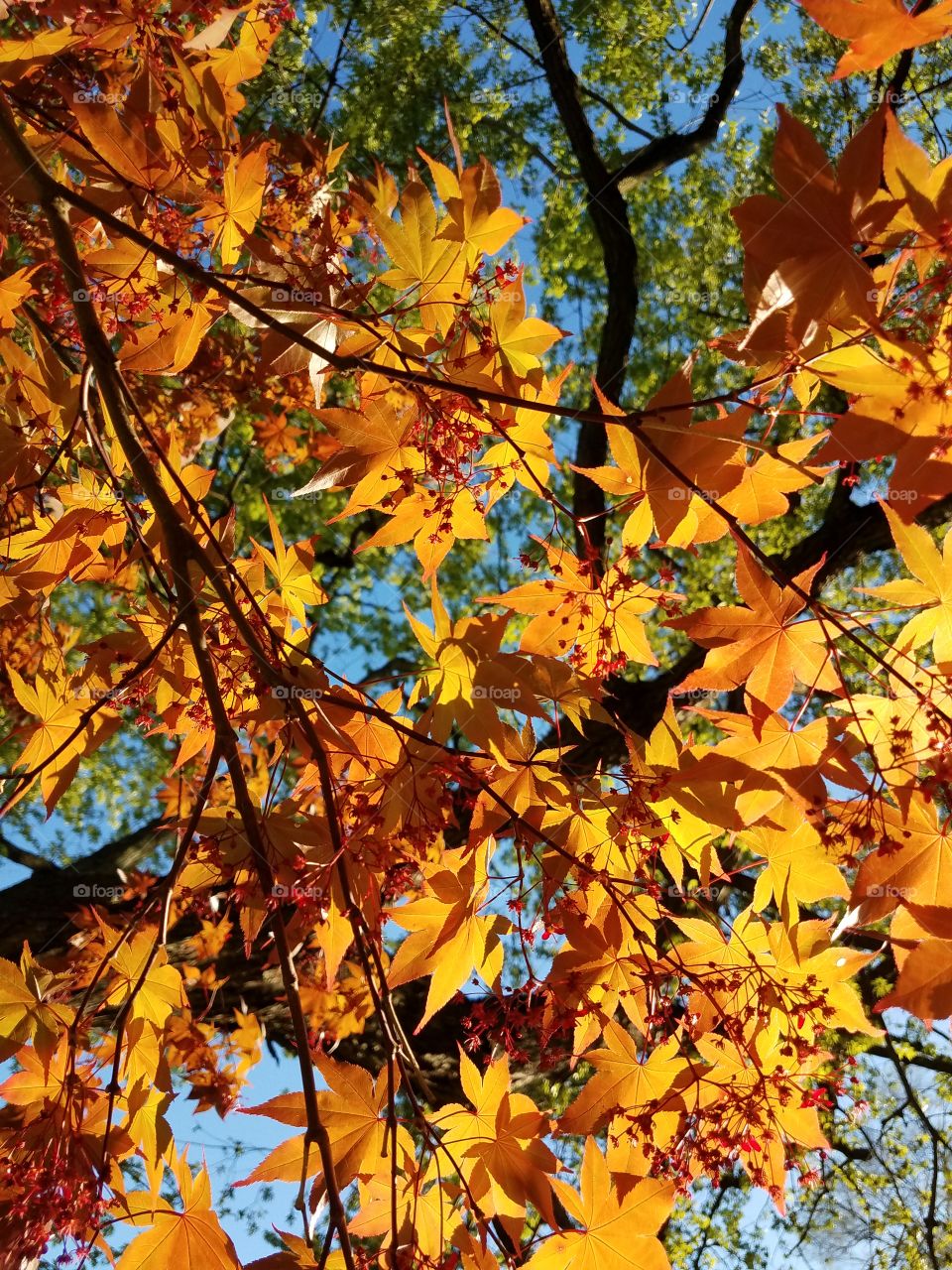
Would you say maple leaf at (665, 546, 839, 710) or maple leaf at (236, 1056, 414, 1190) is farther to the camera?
maple leaf at (236, 1056, 414, 1190)

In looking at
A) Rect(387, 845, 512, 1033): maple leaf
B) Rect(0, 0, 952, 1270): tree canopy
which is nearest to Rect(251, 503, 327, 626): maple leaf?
Rect(0, 0, 952, 1270): tree canopy

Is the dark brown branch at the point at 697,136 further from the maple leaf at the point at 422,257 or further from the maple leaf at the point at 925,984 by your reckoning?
the maple leaf at the point at 925,984

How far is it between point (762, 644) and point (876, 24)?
29.1 inches

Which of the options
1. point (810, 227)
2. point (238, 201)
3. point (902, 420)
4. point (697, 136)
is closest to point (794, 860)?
point (902, 420)

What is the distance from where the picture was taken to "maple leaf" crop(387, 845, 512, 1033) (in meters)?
1.38

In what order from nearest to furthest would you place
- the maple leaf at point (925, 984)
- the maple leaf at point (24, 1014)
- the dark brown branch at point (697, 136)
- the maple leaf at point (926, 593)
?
1. the maple leaf at point (925, 984)
2. the maple leaf at point (926, 593)
3. the maple leaf at point (24, 1014)
4. the dark brown branch at point (697, 136)

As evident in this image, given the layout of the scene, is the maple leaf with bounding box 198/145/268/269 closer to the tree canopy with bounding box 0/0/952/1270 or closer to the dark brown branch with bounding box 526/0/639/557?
the tree canopy with bounding box 0/0/952/1270

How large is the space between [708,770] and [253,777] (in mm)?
3398

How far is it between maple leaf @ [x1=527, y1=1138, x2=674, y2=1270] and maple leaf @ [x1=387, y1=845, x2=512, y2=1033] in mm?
312

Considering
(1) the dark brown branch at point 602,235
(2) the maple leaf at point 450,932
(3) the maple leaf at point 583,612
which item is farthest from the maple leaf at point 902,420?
(1) the dark brown branch at point 602,235

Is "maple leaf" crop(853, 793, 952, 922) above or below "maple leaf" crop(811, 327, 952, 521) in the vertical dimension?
below

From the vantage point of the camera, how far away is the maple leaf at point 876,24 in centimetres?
89

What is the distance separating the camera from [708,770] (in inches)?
49.8

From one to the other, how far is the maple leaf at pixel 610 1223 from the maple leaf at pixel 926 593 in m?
0.89
